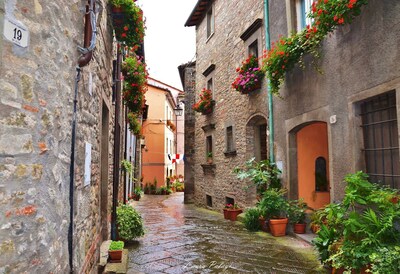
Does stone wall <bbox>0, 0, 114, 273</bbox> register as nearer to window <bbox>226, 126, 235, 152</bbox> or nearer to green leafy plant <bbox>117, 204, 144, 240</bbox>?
green leafy plant <bbox>117, 204, 144, 240</bbox>

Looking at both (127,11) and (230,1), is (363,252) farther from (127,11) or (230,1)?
(230,1)

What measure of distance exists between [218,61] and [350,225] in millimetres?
8565

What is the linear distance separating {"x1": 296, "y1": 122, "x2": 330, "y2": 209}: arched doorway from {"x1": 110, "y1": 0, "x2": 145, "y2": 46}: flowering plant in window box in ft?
12.3

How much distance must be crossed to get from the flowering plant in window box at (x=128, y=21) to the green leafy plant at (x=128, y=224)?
2933 millimetres

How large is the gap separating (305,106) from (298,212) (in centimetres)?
209

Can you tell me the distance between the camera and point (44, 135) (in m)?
2.15

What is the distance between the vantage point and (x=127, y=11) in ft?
15.3

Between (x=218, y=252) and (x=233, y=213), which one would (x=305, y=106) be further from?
(x=233, y=213)

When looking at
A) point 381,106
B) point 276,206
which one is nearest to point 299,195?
point 276,206

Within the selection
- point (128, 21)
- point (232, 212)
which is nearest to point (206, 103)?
point (232, 212)

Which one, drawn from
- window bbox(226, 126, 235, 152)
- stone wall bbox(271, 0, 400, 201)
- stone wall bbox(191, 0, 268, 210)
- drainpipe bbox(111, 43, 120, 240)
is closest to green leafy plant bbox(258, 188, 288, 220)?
stone wall bbox(271, 0, 400, 201)

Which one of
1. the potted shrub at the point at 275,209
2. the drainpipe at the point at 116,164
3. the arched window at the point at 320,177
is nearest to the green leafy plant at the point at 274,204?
the potted shrub at the point at 275,209

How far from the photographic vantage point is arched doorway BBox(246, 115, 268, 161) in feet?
28.6

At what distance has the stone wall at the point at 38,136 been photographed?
179 cm
